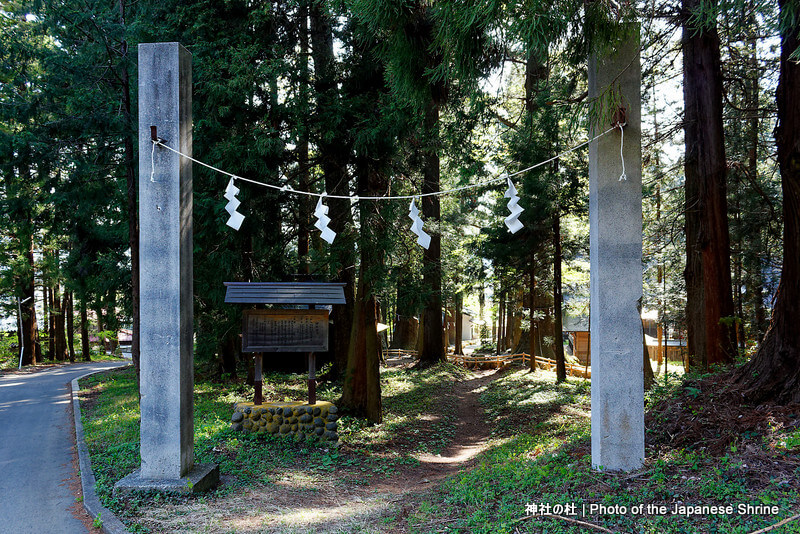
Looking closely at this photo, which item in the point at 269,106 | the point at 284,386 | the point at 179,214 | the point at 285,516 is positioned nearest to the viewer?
the point at 285,516

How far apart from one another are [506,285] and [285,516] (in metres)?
15.1

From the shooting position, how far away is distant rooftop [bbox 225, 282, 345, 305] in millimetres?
9773

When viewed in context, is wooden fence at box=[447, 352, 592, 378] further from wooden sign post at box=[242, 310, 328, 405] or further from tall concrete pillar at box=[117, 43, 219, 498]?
tall concrete pillar at box=[117, 43, 219, 498]

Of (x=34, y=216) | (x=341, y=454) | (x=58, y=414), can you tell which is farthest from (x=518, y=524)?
(x=34, y=216)

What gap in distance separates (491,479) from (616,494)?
1790 mm

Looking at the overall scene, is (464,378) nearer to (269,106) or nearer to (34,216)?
(269,106)

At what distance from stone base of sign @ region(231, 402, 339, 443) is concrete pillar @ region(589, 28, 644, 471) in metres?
6.01

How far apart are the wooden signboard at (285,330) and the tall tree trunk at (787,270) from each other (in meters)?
7.22

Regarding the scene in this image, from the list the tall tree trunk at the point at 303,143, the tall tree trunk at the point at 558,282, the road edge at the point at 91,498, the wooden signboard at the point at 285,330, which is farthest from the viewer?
the tall tree trunk at the point at 558,282

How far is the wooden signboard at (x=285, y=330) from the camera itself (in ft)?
33.4

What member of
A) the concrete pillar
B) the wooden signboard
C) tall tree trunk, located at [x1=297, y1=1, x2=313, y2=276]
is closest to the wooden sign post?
the wooden signboard

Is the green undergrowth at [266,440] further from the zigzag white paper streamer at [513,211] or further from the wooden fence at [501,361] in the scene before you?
the wooden fence at [501,361]

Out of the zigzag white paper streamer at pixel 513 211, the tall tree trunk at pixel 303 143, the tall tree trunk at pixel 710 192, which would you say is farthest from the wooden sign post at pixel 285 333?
the tall tree trunk at pixel 710 192

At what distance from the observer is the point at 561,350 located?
17.6m
